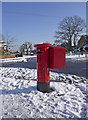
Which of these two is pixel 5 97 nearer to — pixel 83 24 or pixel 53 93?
pixel 53 93

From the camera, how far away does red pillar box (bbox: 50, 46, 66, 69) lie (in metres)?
2.44

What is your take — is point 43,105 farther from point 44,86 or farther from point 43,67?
point 43,67

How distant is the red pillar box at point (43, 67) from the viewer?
8.31 ft

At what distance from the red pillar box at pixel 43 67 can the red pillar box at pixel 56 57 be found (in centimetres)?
14

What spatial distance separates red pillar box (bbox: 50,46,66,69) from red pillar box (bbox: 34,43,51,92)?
14 centimetres

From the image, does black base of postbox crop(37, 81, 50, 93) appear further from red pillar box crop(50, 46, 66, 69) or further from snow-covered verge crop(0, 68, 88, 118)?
red pillar box crop(50, 46, 66, 69)

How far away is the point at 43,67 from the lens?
2.55 meters


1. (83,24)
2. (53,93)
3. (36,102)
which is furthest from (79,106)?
(83,24)

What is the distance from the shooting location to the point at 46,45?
8.31 ft

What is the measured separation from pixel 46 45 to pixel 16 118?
1.71 m

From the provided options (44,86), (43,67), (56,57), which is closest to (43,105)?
(44,86)

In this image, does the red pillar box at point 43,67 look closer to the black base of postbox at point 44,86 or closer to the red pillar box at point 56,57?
the black base of postbox at point 44,86

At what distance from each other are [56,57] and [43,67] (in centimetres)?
43

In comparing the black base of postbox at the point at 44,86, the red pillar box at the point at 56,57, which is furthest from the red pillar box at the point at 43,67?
the red pillar box at the point at 56,57
